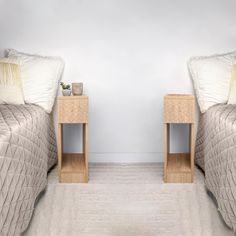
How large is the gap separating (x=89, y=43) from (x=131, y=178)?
1138mm

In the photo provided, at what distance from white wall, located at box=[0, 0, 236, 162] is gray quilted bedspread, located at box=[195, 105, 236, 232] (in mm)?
589

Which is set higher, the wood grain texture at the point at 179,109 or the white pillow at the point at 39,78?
the white pillow at the point at 39,78

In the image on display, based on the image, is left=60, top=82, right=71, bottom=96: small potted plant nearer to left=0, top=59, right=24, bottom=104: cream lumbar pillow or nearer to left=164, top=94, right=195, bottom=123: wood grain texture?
left=0, top=59, right=24, bottom=104: cream lumbar pillow

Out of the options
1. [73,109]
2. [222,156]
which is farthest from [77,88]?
[222,156]

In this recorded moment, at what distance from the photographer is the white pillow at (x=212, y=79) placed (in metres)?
3.25

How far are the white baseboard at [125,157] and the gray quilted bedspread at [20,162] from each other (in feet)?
2.19

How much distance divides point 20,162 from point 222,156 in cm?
114

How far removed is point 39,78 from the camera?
3.29 metres

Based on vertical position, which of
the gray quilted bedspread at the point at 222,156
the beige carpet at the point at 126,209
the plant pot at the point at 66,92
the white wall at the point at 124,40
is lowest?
the beige carpet at the point at 126,209

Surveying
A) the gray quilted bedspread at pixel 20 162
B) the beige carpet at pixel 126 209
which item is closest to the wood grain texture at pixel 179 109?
the beige carpet at pixel 126 209

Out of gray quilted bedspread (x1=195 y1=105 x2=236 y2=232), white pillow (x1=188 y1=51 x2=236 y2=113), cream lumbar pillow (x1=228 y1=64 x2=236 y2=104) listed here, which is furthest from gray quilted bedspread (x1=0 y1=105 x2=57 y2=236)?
cream lumbar pillow (x1=228 y1=64 x2=236 y2=104)

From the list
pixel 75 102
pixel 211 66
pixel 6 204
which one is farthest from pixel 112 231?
pixel 211 66

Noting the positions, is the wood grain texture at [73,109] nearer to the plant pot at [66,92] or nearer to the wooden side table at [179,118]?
the plant pot at [66,92]

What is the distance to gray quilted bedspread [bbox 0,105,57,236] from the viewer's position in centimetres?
205
